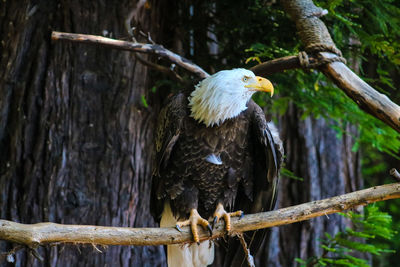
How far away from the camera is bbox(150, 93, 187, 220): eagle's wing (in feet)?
9.72

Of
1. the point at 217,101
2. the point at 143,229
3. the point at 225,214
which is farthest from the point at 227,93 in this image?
the point at 143,229

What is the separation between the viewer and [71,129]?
3.40 metres

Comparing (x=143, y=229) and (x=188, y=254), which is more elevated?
(x=143, y=229)

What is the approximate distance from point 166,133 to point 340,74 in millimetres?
1102

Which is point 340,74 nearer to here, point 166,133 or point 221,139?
point 221,139

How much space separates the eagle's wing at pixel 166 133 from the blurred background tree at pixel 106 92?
44 centimetres

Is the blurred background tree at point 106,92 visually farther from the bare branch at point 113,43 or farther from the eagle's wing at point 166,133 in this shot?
the eagle's wing at point 166,133

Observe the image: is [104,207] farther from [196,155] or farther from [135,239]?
[135,239]

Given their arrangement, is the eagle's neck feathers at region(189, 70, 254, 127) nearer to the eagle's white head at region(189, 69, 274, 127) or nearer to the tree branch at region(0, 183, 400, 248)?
the eagle's white head at region(189, 69, 274, 127)

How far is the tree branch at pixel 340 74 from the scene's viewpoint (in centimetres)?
245

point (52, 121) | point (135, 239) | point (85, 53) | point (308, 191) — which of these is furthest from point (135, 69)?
point (308, 191)

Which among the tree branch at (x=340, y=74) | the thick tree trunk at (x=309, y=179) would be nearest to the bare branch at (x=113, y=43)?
the tree branch at (x=340, y=74)

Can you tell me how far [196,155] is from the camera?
3.01m

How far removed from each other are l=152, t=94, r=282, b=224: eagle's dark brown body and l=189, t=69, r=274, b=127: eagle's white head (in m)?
0.11
